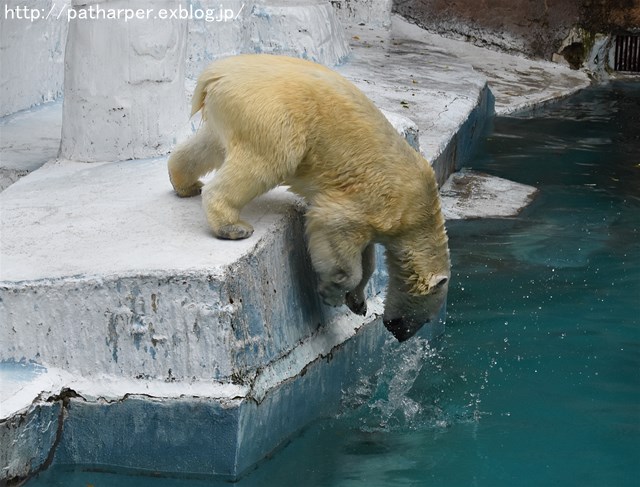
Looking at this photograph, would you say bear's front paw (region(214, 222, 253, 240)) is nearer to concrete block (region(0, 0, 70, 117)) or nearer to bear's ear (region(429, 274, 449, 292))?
bear's ear (region(429, 274, 449, 292))

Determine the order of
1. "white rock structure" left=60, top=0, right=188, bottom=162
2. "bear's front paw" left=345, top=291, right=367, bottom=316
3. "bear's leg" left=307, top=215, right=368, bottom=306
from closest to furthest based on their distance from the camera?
"bear's leg" left=307, top=215, right=368, bottom=306 → "bear's front paw" left=345, top=291, right=367, bottom=316 → "white rock structure" left=60, top=0, right=188, bottom=162

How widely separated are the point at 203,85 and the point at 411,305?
1249 mm

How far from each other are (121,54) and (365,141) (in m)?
2.07

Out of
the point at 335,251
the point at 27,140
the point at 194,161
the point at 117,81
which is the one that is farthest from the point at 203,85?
the point at 27,140

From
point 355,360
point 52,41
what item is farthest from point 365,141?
point 52,41

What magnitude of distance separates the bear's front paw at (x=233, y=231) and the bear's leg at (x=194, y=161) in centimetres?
48

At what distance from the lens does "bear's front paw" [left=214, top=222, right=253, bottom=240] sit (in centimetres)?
416

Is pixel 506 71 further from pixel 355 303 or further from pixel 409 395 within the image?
pixel 355 303

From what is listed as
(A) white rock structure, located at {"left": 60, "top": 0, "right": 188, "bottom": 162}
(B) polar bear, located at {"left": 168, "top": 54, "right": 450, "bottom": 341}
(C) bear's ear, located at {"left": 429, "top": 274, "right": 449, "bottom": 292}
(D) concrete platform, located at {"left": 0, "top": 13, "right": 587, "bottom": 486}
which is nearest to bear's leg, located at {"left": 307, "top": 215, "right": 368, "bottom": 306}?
(B) polar bear, located at {"left": 168, "top": 54, "right": 450, "bottom": 341}

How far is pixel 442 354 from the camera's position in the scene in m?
5.67

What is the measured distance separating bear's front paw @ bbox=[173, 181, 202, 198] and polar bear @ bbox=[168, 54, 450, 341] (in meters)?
0.42

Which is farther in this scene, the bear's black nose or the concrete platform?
the bear's black nose

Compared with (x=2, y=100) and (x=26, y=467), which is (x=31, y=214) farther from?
(x=2, y=100)

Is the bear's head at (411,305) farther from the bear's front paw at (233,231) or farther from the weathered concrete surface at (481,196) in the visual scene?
the weathered concrete surface at (481,196)
